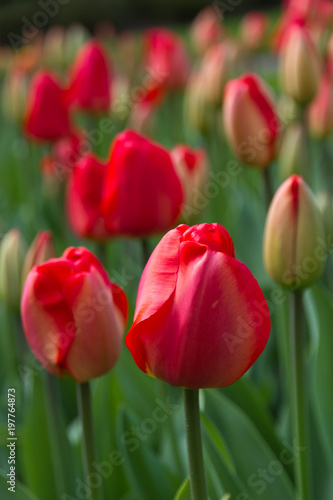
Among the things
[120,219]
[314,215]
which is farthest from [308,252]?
[120,219]

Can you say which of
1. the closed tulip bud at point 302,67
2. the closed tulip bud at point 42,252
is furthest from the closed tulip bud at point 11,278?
the closed tulip bud at point 302,67

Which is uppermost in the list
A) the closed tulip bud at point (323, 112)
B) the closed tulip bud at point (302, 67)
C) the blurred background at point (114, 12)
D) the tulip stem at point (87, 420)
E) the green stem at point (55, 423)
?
the blurred background at point (114, 12)

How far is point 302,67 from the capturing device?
133 cm

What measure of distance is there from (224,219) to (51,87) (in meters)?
0.57

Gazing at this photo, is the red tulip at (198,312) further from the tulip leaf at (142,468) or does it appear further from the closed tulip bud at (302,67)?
the closed tulip bud at (302,67)

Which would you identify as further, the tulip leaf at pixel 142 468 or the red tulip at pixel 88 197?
the red tulip at pixel 88 197

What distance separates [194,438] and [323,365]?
1.65 ft

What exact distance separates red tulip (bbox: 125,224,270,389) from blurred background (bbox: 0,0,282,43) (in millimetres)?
8676

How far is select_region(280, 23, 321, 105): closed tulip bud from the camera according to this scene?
1.33m

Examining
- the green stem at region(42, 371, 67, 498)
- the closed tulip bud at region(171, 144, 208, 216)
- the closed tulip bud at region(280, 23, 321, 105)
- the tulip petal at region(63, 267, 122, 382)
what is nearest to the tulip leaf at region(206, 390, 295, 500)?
the green stem at region(42, 371, 67, 498)

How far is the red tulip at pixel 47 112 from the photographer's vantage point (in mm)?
1785

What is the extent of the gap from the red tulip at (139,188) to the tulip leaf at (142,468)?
253 millimetres

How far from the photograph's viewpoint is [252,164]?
118 centimetres

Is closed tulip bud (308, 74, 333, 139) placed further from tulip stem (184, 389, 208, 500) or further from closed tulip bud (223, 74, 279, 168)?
tulip stem (184, 389, 208, 500)
